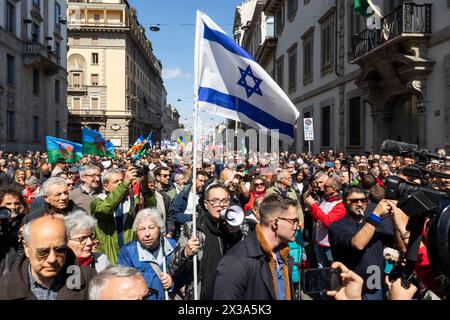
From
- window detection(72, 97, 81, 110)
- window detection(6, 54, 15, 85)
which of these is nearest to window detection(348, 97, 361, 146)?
window detection(6, 54, 15, 85)

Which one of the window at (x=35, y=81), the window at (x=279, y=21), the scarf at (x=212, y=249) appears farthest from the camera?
the window at (x=35, y=81)

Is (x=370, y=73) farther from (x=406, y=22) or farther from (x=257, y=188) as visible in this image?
(x=257, y=188)

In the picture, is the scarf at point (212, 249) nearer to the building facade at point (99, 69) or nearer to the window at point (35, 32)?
the window at point (35, 32)

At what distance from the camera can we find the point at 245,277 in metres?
2.65

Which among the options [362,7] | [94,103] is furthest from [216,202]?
[94,103]

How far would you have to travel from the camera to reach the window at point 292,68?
27956mm

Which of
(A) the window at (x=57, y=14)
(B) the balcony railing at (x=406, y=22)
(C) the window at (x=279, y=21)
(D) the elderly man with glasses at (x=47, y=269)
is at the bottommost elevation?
(D) the elderly man with glasses at (x=47, y=269)

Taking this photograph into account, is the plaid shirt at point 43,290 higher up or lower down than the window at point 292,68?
lower down

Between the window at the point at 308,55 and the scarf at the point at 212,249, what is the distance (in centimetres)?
2122

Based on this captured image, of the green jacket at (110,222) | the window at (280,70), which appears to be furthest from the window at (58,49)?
the green jacket at (110,222)

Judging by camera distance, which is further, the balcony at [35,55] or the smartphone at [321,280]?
the balcony at [35,55]

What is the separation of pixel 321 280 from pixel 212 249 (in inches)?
63.6
